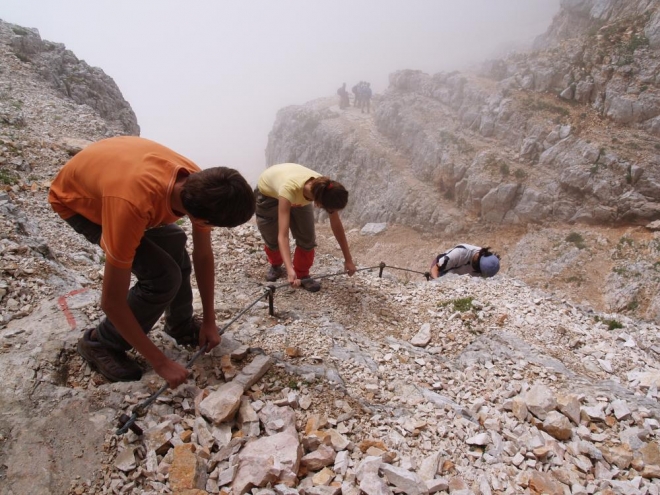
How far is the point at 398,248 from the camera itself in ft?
73.7

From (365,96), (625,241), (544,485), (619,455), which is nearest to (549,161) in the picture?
(625,241)

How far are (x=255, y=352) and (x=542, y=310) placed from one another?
4.30m

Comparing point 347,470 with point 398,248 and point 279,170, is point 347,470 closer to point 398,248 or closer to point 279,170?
point 279,170

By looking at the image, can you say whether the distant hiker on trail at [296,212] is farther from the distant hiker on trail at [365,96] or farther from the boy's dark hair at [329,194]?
the distant hiker on trail at [365,96]

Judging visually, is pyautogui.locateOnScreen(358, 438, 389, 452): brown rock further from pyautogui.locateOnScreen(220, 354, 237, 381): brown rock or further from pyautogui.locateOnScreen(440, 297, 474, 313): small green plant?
pyautogui.locateOnScreen(440, 297, 474, 313): small green plant

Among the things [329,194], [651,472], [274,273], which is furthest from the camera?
[274,273]

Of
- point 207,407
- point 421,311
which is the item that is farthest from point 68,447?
point 421,311

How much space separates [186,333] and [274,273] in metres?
2.67

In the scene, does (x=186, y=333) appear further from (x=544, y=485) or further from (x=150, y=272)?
(x=544, y=485)

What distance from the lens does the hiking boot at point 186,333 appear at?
3.54 m

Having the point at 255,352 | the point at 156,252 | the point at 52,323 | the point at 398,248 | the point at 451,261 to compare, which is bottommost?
the point at 398,248

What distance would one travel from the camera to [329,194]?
4.49m

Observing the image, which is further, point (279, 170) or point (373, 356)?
point (279, 170)

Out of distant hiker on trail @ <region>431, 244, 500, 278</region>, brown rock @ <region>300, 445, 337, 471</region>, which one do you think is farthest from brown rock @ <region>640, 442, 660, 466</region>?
distant hiker on trail @ <region>431, 244, 500, 278</region>
